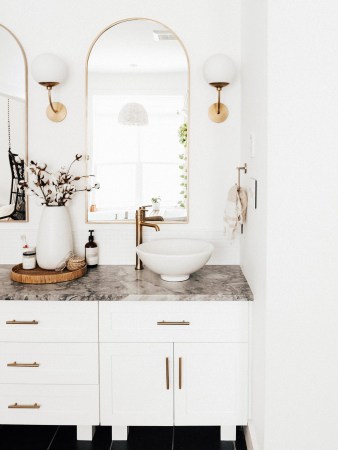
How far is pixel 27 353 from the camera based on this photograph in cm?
216

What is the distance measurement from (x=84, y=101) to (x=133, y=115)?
273mm

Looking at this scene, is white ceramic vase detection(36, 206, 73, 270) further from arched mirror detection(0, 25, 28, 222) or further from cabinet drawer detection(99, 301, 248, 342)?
cabinet drawer detection(99, 301, 248, 342)

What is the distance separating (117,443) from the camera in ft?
7.46

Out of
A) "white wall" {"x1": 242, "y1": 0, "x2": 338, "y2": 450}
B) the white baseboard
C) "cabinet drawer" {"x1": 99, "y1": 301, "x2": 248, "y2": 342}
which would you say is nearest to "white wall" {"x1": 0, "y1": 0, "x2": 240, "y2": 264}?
"cabinet drawer" {"x1": 99, "y1": 301, "x2": 248, "y2": 342}

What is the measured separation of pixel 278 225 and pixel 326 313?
381mm

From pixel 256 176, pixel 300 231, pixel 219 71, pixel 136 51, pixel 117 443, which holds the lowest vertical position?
pixel 117 443

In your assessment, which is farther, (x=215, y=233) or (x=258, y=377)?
(x=215, y=233)

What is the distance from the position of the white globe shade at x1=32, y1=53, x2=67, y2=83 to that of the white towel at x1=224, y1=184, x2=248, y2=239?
1064 millimetres

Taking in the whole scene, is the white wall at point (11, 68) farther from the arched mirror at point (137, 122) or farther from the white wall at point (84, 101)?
the arched mirror at point (137, 122)

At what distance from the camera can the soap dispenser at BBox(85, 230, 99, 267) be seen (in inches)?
103

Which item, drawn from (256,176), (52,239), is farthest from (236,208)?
(52,239)

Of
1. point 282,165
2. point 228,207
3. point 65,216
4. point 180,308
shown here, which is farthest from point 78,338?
point 282,165

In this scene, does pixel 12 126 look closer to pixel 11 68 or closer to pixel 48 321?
pixel 11 68

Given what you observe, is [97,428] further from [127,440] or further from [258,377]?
[258,377]
